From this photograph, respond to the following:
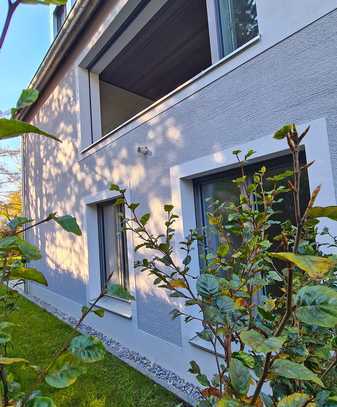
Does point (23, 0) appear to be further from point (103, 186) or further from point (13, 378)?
point (103, 186)

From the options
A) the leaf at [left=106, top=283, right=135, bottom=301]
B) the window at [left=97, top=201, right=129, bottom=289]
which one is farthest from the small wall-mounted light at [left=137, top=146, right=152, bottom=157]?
the leaf at [left=106, top=283, right=135, bottom=301]

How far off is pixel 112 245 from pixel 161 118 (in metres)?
2.72

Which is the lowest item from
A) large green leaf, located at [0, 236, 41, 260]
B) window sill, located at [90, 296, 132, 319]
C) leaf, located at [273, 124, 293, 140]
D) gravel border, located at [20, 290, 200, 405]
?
gravel border, located at [20, 290, 200, 405]

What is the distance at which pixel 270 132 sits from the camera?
115 inches

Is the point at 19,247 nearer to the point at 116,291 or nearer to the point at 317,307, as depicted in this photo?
the point at 116,291

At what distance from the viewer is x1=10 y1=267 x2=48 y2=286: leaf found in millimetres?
992

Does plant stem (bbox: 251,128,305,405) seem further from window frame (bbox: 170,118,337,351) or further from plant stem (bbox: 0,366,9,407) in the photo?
window frame (bbox: 170,118,337,351)

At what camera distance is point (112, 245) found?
231 inches

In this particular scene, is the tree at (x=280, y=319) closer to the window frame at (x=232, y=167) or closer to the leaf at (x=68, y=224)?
the leaf at (x=68, y=224)

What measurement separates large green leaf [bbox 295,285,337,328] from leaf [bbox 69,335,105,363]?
1.79ft

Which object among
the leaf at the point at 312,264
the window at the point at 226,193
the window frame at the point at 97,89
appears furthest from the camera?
the window frame at the point at 97,89

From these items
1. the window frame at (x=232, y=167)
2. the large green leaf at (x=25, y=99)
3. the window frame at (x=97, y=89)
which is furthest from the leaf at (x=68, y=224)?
the window frame at (x=97, y=89)

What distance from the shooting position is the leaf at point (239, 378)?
2.73 feet

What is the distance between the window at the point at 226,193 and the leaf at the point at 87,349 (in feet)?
6.15
